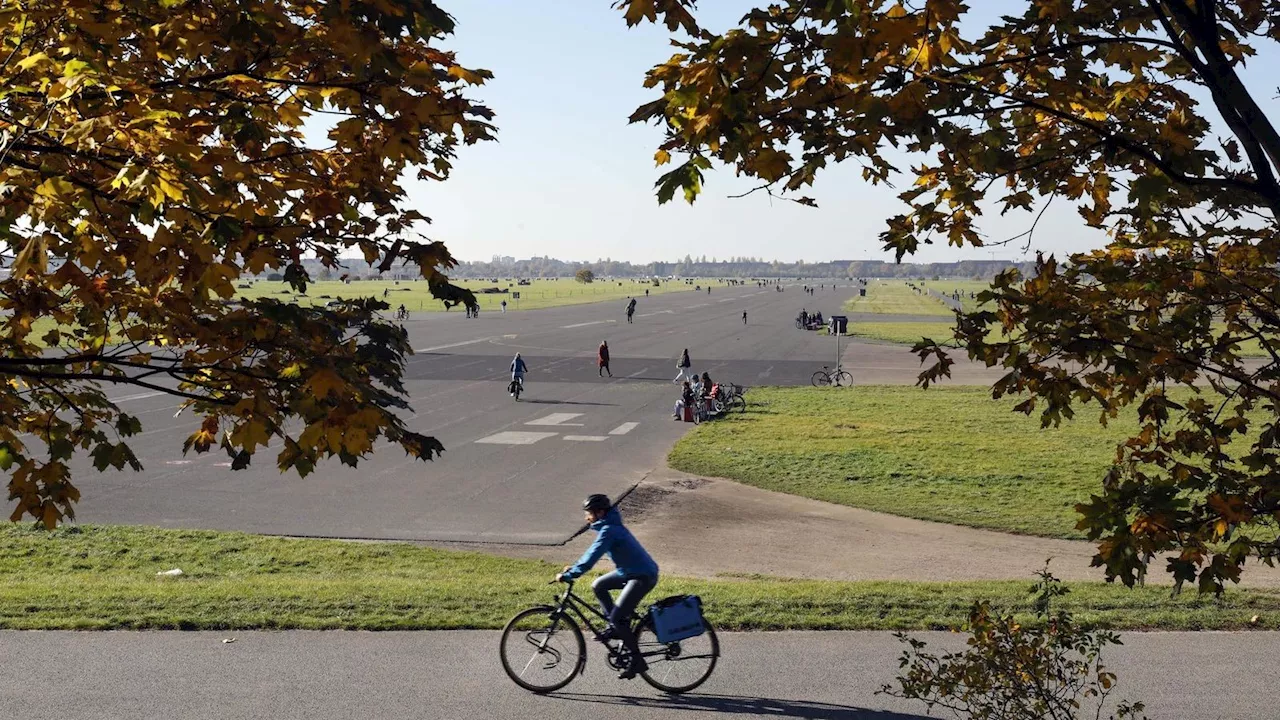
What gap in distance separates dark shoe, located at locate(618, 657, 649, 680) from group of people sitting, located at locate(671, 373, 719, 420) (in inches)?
869

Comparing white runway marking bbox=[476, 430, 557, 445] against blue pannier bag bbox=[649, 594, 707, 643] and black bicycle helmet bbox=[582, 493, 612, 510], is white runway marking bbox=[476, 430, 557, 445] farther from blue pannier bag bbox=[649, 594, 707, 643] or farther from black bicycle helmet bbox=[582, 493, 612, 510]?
blue pannier bag bbox=[649, 594, 707, 643]

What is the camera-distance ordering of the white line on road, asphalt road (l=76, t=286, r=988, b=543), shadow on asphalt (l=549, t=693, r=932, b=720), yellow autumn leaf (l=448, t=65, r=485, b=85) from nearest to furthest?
yellow autumn leaf (l=448, t=65, r=485, b=85), shadow on asphalt (l=549, t=693, r=932, b=720), asphalt road (l=76, t=286, r=988, b=543), the white line on road

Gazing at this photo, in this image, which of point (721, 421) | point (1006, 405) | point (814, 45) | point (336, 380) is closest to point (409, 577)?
point (336, 380)

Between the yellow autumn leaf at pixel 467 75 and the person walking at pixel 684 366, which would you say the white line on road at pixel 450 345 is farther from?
the yellow autumn leaf at pixel 467 75

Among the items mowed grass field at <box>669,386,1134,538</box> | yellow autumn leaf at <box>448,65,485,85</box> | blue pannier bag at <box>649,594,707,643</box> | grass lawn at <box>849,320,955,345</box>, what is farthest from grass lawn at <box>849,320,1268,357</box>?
yellow autumn leaf at <box>448,65,485,85</box>

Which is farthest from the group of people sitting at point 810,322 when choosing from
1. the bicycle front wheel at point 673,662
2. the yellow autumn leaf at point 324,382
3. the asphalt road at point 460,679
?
the yellow autumn leaf at point 324,382

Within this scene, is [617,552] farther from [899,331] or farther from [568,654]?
[899,331]

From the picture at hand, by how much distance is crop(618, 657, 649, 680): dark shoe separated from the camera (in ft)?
28.8

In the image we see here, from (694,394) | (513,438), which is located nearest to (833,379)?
(694,394)

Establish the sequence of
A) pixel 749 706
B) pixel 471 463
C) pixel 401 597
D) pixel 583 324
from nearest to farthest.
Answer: pixel 749 706
pixel 401 597
pixel 471 463
pixel 583 324

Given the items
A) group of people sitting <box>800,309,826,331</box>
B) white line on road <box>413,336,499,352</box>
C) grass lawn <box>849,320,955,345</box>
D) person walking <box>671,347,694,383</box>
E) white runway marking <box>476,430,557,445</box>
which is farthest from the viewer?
group of people sitting <box>800,309,826,331</box>

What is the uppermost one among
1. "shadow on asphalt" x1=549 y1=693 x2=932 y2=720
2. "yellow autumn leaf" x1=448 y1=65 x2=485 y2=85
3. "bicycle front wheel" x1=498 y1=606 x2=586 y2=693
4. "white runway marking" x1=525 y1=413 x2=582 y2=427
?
"yellow autumn leaf" x1=448 y1=65 x2=485 y2=85

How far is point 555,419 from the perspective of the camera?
3122 centimetres

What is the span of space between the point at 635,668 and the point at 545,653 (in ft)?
2.42
